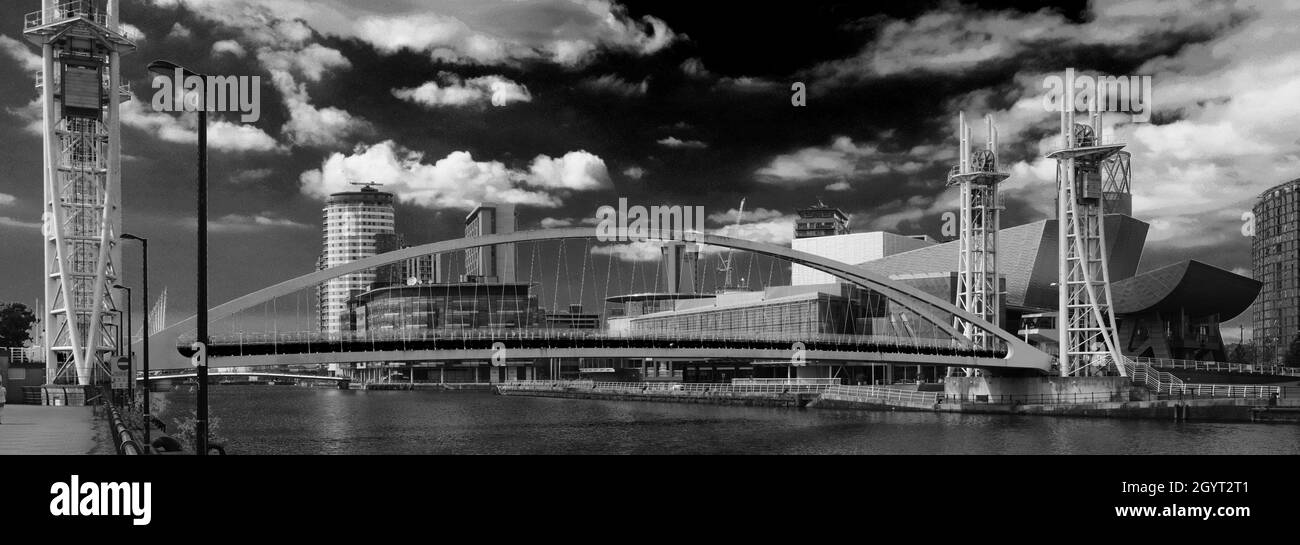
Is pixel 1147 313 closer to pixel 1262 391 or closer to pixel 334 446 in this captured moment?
pixel 1262 391

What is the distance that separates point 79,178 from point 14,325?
36177 millimetres

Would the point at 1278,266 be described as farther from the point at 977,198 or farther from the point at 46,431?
the point at 46,431

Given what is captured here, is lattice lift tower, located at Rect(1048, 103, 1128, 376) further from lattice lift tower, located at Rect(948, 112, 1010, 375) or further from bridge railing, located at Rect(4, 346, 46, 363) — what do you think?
bridge railing, located at Rect(4, 346, 46, 363)

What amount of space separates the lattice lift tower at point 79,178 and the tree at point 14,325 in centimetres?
→ 3306

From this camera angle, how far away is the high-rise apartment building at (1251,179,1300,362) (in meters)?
140

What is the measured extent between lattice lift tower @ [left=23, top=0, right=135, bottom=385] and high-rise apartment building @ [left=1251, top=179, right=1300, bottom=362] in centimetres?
12579

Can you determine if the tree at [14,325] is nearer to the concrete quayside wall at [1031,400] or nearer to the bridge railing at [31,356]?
the bridge railing at [31,356]

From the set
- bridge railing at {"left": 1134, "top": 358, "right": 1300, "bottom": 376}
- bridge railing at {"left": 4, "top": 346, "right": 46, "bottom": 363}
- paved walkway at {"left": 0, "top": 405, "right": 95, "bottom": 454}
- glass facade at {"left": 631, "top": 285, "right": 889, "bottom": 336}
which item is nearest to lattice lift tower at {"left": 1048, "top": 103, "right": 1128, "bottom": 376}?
bridge railing at {"left": 1134, "top": 358, "right": 1300, "bottom": 376}

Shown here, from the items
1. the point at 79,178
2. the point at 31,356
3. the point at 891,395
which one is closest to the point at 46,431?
the point at 79,178

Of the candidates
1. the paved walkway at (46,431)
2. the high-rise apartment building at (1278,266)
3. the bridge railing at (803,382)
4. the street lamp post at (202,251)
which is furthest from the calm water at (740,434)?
the high-rise apartment building at (1278,266)

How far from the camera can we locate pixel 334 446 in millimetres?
43375

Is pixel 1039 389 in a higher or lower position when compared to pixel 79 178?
lower

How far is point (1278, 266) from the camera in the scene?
5738 inches
